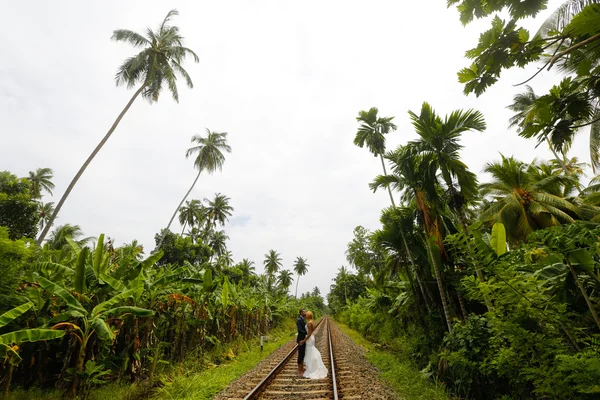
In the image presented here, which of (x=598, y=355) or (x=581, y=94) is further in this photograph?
(x=581, y=94)

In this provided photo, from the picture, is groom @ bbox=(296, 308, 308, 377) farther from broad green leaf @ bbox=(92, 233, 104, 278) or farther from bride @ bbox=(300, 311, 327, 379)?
broad green leaf @ bbox=(92, 233, 104, 278)

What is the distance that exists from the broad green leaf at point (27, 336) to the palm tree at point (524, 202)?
1542 cm

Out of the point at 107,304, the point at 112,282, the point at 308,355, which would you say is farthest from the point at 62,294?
the point at 308,355

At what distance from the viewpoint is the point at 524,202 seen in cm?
1261

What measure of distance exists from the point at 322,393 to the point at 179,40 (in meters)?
22.5

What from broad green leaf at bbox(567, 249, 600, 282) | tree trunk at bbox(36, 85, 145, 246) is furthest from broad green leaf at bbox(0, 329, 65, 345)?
tree trunk at bbox(36, 85, 145, 246)

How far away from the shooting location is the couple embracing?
262 inches

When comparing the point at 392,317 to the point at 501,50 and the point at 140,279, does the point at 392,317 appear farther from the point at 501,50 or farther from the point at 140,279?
the point at 501,50

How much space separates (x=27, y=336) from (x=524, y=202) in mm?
17920

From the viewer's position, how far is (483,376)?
487cm

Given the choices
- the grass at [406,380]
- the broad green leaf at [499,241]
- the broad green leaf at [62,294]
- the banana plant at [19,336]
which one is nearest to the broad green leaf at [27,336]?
the banana plant at [19,336]

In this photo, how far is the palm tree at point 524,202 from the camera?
1163 cm

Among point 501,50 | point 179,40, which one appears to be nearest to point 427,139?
point 501,50

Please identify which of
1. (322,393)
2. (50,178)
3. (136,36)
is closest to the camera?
(322,393)
